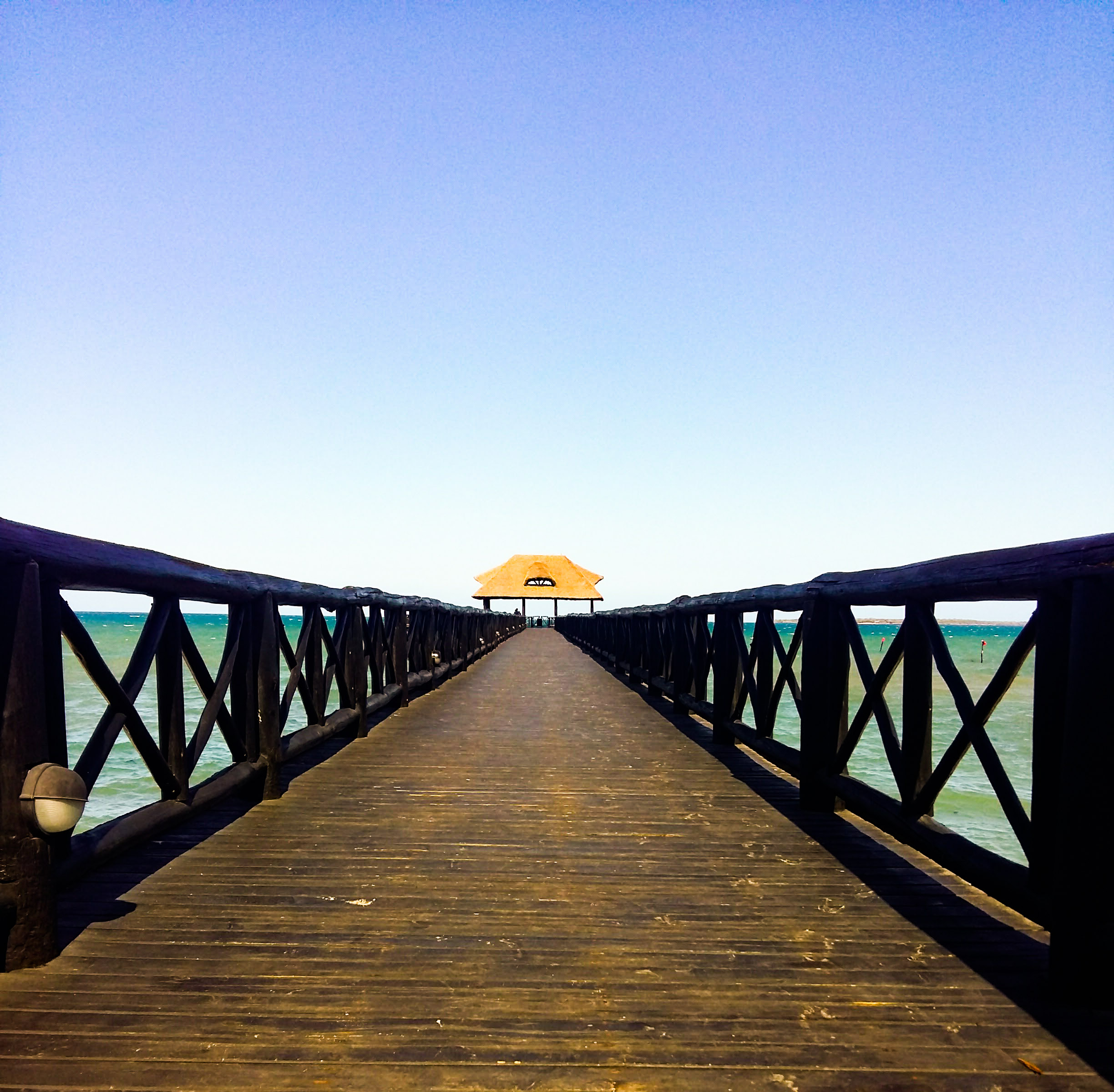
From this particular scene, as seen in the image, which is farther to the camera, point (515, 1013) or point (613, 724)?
point (613, 724)

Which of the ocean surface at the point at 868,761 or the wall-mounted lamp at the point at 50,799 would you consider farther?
the ocean surface at the point at 868,761

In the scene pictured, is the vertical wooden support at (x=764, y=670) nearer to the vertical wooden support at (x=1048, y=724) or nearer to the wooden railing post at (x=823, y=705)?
the wooden railing post at (x=823, y=705)

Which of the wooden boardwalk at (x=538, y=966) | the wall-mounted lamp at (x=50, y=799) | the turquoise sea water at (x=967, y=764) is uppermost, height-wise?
the wall-mounted lamp at (x=50, y=799)

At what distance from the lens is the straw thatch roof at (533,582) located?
5459 cm

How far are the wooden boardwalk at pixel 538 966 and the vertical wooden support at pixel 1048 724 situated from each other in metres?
0.36

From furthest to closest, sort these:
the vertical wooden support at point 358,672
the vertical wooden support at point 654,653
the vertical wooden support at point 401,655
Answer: the vertical wooden support at point 654,653, the vertical wooden support at point 401,655, the vertical wooden support at point 358,672

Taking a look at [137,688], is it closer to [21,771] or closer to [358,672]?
[21,771]

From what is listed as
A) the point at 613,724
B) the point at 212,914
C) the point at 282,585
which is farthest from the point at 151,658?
the point at 613,724

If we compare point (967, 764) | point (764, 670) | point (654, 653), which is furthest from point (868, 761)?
point (764, 670)

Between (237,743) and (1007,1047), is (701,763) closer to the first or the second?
(237,743)

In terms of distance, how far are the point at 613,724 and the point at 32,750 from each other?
6.01 metres

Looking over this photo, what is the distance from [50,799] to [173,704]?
4.19 ft

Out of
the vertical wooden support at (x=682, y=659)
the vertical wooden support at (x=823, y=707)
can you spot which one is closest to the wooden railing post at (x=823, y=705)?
the vertical wooden support at (x=823, y=707)

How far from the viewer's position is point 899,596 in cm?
352
